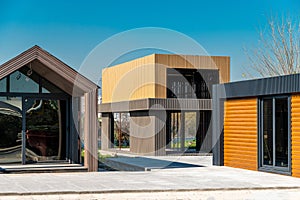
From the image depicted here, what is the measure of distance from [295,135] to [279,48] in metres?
15.6

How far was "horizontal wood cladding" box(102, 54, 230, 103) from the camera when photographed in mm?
24031

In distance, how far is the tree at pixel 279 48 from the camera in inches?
1072

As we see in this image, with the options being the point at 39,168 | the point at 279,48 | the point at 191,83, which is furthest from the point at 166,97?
the point at 39,168

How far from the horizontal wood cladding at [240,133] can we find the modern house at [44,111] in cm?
463

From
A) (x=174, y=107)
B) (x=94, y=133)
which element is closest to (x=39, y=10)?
(x=174, y=107)

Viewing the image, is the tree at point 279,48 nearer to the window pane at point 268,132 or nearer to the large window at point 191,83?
the large window at point 191,83

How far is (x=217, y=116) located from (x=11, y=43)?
49.1 feet

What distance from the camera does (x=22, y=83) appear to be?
47.3ft

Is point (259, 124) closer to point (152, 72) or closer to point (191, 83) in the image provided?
point (152, 72)

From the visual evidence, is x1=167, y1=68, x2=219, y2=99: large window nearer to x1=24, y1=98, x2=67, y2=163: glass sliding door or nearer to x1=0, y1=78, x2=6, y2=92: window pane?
x1=24, y1=98, x2=67, y2=163: glass sliding door

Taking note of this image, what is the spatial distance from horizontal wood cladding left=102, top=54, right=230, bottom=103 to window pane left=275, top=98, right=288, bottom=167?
1029cm

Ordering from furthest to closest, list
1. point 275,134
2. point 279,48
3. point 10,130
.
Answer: point 279,48, point 10,130, point 275,134

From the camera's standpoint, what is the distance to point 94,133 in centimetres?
1405

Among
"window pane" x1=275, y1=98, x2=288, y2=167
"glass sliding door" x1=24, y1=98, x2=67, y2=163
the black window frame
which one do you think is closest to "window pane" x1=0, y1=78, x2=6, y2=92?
"glass sliding door" x1=24, y1=98, x2=67, y2=163
